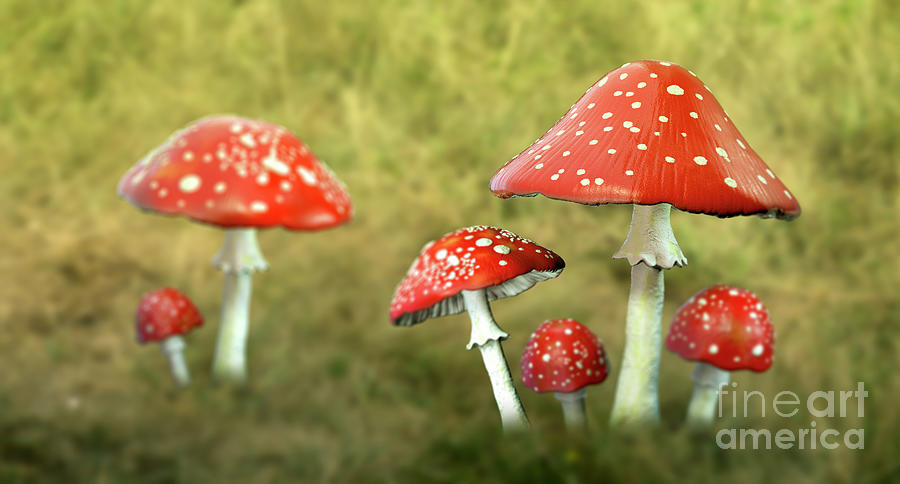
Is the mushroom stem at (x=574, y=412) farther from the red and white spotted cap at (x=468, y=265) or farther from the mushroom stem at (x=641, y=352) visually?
the red and white spotted cap at (x=468, y=265)

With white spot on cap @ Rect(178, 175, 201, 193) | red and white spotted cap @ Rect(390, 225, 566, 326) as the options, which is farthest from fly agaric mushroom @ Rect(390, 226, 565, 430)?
white spot on cap @ Rect(178, 175, 201, 193)

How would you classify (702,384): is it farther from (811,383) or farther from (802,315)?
(802,315)

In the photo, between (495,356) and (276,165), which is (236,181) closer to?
(276,165)

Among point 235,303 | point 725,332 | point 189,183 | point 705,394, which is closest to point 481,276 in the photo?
point 725,332

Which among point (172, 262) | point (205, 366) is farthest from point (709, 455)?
point (172, 262)

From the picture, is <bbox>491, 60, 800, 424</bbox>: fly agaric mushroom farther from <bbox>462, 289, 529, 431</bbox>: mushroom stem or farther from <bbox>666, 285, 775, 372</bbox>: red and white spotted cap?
<bbox>462, 289, 529, 431</bbox>: mushroom stem

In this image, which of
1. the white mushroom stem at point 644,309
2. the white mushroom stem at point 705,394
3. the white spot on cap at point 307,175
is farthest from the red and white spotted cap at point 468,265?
the white spot on cap at point 307,175
